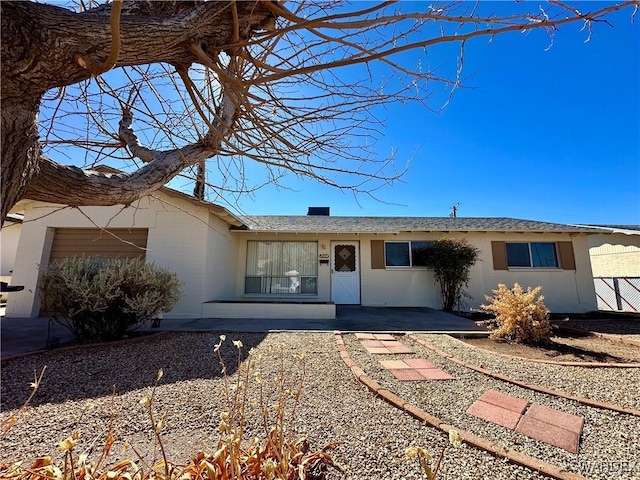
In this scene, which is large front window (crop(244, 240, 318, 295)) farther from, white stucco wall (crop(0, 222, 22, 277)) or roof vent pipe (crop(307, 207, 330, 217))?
white stucco wall (crop(0, 222, 22, 277))

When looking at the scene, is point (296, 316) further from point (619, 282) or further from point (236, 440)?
point (619, 282)

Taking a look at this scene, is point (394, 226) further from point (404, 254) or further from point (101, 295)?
point (101, 295)

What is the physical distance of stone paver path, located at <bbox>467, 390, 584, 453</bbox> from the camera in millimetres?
2064

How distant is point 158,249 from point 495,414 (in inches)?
309

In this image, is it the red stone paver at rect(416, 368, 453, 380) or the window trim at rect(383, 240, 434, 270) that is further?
the window trim at rect(383, 240, 434, 270)

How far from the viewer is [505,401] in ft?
8.69

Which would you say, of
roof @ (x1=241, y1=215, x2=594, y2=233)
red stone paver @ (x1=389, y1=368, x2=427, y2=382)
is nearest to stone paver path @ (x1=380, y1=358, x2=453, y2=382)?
red stone paver @ (x1=389, y1=368, x2=427, y2=382)

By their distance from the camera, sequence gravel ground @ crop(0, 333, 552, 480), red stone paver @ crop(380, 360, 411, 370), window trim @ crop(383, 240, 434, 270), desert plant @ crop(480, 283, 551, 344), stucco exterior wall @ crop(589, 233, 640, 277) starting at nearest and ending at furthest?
gravel ground @ crop(0, 333, 552, 480), red stone paver @ crop(380, 360, 411, 370), desert plant @ crop(480, 283, 551, 344), window trim @ crop(383, 240, 434, 270), stucco exterior wall @ crop(589, 233, 640, 277)

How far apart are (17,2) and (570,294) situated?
43.1ft

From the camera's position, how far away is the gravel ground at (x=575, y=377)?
9.24 feet

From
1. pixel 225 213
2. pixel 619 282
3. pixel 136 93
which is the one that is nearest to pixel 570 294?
pixel 619 282

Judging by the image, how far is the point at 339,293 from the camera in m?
10.1

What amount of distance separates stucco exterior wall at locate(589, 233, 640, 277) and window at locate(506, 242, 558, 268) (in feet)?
14.9

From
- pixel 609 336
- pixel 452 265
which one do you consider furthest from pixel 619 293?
pixel 609 336
